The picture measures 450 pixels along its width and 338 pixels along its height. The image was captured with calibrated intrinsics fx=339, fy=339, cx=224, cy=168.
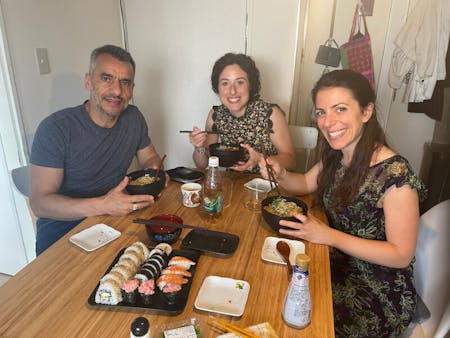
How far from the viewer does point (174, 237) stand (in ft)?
3.67

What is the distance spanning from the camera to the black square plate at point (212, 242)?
42.1 inches

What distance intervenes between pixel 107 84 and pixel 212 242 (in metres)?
0.94

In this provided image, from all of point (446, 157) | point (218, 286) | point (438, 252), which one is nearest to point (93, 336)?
point (218, 286)

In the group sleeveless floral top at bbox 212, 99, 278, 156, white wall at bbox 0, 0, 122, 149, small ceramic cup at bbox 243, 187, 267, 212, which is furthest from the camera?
sleeveless floral top at bbox 212, 99, 278, 156

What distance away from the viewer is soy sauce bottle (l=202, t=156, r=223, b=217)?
129 cm

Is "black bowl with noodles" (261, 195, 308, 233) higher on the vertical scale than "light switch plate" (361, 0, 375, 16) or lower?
lower

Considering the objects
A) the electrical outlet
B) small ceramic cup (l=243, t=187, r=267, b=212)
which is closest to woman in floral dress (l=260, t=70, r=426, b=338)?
small ceramic cup (l=243, t=187, r=267, b=212)

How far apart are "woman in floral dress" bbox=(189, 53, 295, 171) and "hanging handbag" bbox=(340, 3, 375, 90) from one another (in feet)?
3.72

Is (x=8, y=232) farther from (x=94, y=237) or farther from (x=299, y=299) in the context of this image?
(x=299, y=299)

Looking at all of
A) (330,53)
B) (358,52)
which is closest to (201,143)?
(330,53)

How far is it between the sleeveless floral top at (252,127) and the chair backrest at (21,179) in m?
1.05

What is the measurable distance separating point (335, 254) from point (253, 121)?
0.94 metres

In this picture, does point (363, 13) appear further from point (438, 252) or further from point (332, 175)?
point (438, 252)

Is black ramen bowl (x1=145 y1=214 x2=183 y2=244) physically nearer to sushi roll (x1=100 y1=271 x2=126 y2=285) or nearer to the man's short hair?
sushi roll (x1=100 y1=271 x2=126 y2=285)
